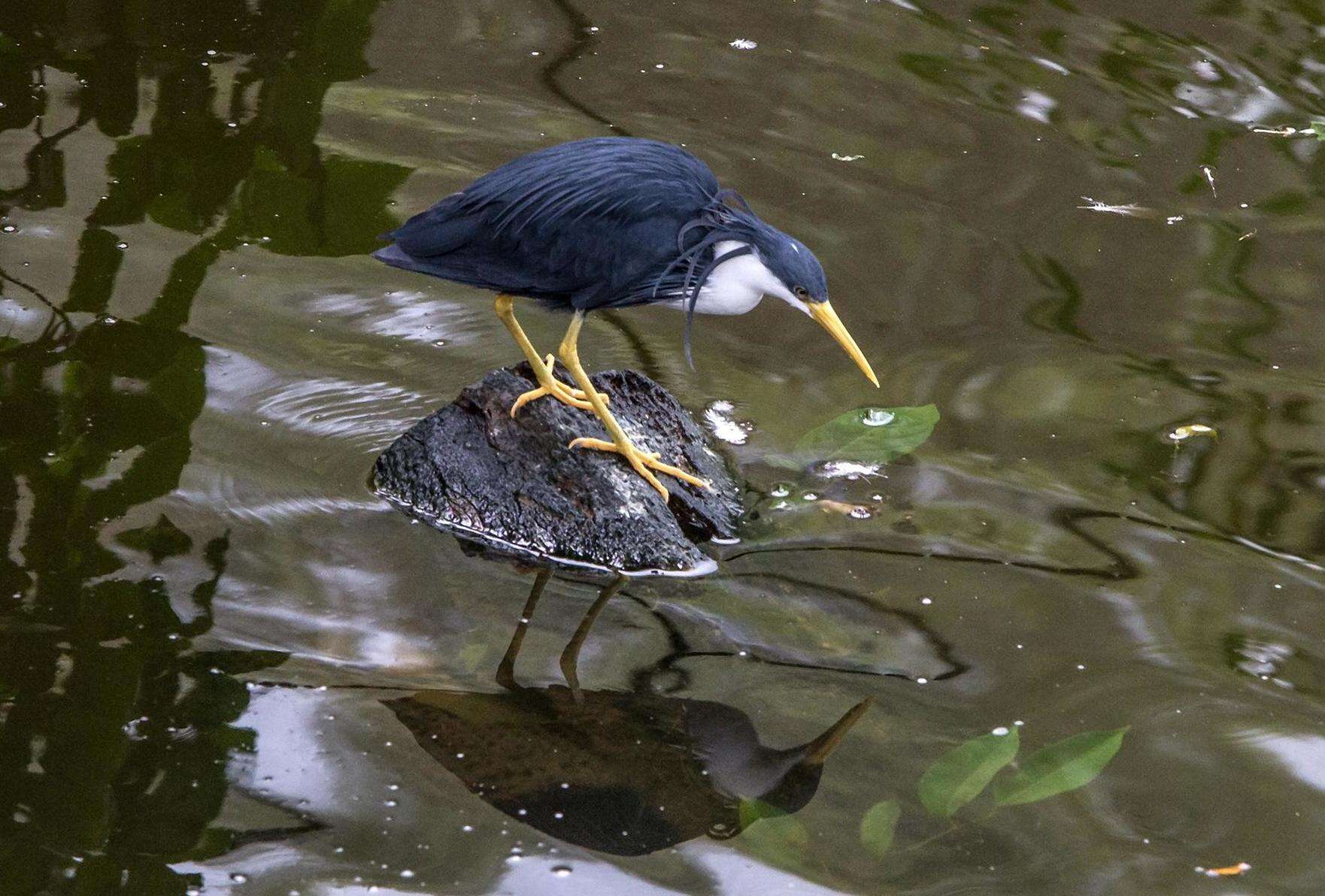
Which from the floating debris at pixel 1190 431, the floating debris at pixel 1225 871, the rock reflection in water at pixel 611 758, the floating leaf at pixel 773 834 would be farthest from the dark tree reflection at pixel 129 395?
the floating debris at pixel 1190 431

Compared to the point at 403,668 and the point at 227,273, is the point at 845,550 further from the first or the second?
the point at 227,273

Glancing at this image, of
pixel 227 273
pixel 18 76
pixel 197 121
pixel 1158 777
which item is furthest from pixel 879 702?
pixel 18 76

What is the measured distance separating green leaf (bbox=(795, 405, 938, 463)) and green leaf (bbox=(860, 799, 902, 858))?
4.10 feet

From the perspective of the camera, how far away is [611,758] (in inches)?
120

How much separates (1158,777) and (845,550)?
3.01ft

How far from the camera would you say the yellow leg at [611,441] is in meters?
3.63

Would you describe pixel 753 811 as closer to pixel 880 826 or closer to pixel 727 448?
pixel 880 826

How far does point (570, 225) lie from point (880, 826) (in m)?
1.49

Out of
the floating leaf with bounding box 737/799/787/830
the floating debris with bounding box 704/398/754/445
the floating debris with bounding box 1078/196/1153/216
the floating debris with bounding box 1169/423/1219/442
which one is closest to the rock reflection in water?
the floating leaf with bounding box 737/799/787/830

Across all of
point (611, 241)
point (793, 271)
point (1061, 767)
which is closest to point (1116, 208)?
point (793, 271)

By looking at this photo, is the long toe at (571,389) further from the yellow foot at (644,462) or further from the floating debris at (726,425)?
the floating debris at (726,425)

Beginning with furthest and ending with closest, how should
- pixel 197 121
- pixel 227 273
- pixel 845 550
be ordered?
pixel 197 121
pixel 227 273
pixel 845 550

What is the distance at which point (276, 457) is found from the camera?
12.6 feet

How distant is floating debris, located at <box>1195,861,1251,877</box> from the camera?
9.58 feet
